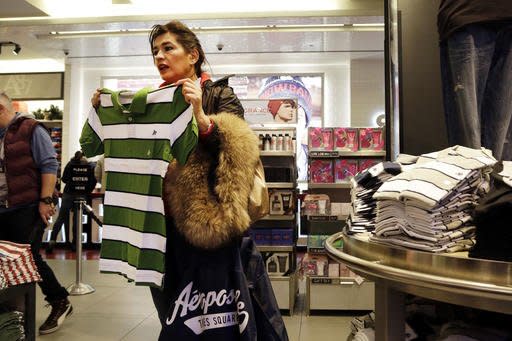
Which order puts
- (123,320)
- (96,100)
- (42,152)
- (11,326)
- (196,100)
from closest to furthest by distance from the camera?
(196,100) < (96,100) < (11,326) < (42,152) < (123,320)

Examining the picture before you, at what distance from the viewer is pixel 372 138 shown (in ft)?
14.8

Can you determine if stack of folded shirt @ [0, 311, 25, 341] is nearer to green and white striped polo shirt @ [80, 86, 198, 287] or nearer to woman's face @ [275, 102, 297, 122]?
green and white striped polo shirt @ [80, 86, 198, 287]

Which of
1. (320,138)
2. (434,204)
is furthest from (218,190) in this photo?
(320,138)

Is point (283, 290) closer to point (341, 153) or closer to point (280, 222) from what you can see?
point (280, 222)

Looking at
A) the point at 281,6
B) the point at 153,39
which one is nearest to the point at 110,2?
the point at 281,6

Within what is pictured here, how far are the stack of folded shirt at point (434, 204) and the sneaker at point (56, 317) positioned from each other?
348cm

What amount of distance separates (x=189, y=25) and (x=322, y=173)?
301cm

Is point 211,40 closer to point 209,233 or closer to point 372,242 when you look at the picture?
point 209,233

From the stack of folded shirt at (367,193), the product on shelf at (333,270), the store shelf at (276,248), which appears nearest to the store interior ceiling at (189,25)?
the store shelf at (276,248)

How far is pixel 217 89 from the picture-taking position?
5.81 ft

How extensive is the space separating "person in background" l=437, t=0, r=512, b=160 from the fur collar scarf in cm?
71

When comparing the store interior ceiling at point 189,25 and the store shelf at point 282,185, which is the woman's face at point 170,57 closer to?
the store shelf at point 282,185

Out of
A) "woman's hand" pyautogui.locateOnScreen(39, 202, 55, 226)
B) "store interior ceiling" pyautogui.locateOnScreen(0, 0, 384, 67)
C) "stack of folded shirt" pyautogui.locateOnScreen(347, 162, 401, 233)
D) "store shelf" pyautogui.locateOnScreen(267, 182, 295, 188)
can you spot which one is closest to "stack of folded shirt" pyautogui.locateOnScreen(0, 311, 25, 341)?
"woman's hand" pyautogui.locateOnScreen(39, 202, 55, 226)

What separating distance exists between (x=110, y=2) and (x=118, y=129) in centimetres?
479
